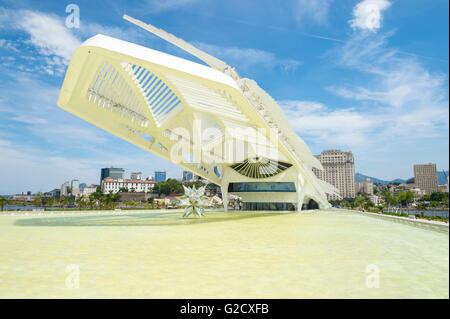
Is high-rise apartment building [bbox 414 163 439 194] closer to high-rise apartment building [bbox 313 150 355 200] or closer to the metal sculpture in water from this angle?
high-rise apartment building [bbox 313 150 355 200]

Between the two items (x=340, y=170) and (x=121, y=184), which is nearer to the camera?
(x=340, y=170)

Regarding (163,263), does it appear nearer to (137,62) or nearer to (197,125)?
(137,62)

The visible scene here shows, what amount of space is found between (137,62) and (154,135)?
11.3 m

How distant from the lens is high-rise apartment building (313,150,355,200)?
4798 inches

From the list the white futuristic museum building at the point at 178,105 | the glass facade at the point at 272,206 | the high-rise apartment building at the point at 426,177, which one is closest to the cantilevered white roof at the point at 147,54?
the white futuristic museum building at the point at 178,105

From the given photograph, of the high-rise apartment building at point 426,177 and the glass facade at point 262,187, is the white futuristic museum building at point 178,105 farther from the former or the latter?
the high-rise apartment building at point 426,177

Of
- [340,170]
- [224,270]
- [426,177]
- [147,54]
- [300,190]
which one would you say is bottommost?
[224,270]

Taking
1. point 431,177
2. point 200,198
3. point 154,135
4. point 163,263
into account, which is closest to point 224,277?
point 163,263

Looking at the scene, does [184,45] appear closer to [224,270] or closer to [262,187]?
[224,270]

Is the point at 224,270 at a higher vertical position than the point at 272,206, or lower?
higher

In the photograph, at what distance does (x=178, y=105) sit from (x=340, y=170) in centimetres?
11355

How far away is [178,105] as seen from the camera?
75.0 feet

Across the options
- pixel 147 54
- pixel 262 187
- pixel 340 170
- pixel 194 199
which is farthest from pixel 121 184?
pixel 147 54

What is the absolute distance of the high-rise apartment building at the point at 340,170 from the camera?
400 feet
